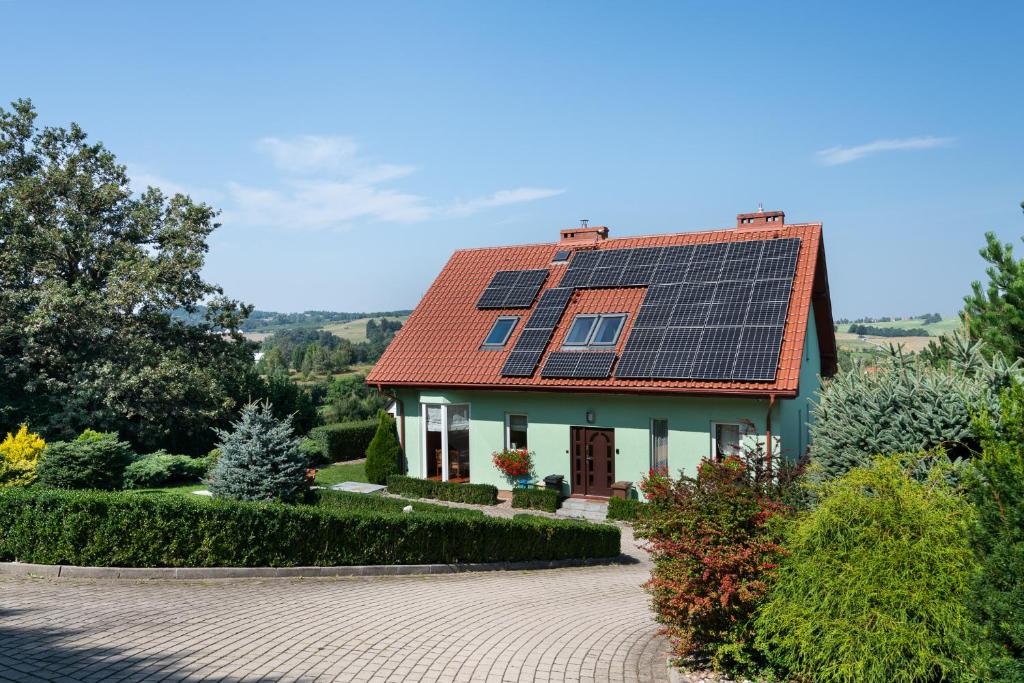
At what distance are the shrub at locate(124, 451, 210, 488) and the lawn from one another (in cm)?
384

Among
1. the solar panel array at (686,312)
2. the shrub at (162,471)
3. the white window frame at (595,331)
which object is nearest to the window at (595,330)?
the white window frame at (595,331)

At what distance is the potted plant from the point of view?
68.6 ft

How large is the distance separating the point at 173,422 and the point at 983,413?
82.6 ft

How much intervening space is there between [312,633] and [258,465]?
7230mm

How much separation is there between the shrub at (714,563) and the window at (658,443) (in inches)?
432

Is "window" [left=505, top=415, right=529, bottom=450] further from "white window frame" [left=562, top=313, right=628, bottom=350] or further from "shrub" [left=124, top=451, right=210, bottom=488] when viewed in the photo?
"shrub" [left=124, top=451, right=210, bottom=488]

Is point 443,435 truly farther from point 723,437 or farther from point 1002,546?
point 1002,546

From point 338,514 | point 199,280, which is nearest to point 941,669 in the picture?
point 338,514

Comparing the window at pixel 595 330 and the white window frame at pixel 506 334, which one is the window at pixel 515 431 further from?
the window at pixel 595 330

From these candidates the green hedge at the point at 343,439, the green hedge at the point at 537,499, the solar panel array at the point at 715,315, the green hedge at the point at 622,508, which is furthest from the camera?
the green hedge at the point at 343,439

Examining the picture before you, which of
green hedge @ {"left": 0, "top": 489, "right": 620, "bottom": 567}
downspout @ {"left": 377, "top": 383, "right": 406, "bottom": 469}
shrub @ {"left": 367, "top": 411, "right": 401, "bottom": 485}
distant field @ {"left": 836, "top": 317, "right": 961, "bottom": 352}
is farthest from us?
downspout @ {"left": 377, "top": 383, "right": 406, "bottom": 469}

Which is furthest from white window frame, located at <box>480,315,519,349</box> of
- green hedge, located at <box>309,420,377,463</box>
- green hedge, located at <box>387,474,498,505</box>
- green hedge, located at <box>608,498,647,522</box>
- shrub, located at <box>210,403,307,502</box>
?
shrub, located at <box>210,403,307,502</box>

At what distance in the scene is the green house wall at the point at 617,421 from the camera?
18375 mm

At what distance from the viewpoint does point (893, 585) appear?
6.50 m
